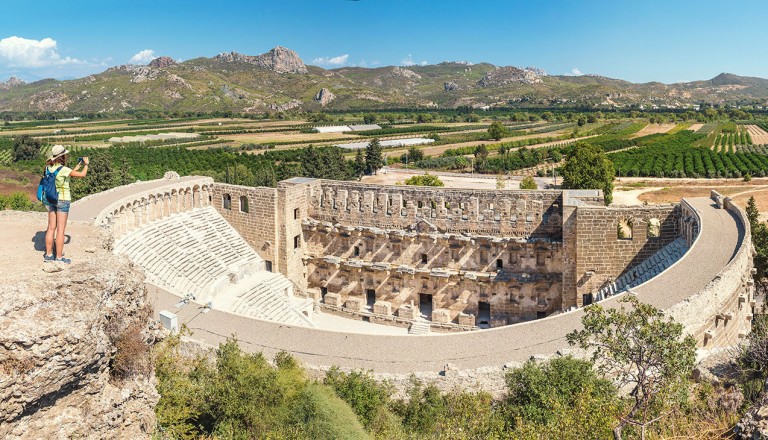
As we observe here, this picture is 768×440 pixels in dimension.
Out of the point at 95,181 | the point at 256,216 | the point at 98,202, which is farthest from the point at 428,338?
the point at 95,181

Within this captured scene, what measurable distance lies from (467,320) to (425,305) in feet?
9.02

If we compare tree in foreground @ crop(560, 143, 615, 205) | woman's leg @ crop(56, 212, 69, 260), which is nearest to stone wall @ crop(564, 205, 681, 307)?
woman's leg @ crop(56, 212, 69, 260)

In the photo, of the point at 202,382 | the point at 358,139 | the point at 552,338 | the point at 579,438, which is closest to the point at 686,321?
the point at 552,338

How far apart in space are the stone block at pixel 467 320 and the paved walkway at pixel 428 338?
9380 mm

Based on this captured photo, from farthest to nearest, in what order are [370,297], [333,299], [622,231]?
[622,231] < [370,297] < [333,299]

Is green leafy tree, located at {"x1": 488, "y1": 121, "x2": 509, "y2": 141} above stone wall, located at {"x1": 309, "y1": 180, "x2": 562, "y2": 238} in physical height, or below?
above

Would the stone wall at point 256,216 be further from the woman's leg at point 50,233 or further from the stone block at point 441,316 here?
the woman's leg at point 50,233

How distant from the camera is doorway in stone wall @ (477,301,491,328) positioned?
89.8 feet

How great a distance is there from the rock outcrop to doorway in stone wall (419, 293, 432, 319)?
19961 mm

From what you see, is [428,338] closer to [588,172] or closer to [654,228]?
[654,228]

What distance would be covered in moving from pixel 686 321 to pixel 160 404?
43.6ft

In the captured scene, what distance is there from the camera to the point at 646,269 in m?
22.8

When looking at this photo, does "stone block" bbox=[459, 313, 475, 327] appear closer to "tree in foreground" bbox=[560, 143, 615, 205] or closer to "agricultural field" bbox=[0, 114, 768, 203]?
"tree in foreground" bbox=[560, 143, 615, 205]

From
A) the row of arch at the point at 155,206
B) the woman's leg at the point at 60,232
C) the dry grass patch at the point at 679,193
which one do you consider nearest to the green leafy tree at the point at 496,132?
the dry grass patch at the point at 679,193
